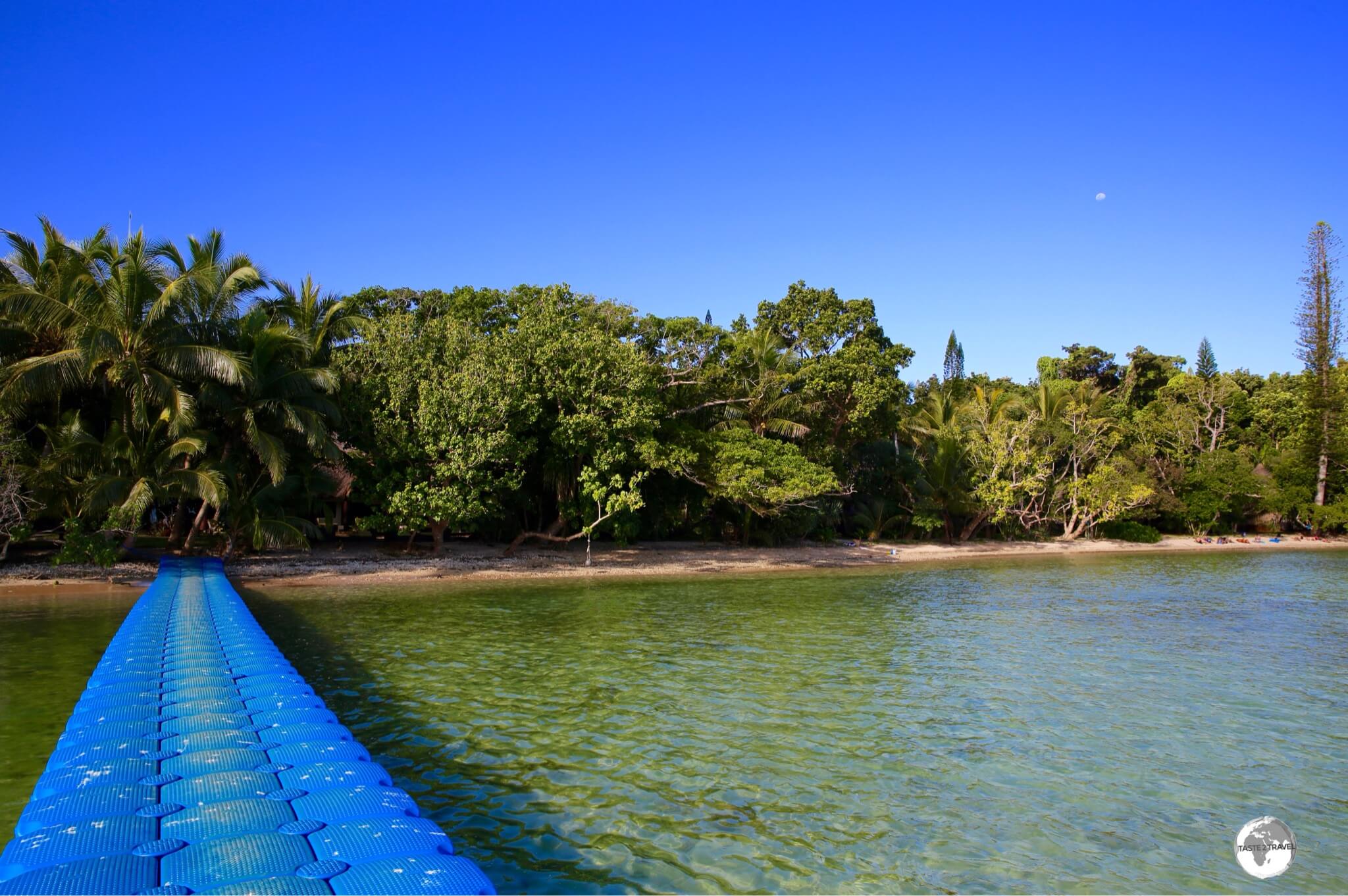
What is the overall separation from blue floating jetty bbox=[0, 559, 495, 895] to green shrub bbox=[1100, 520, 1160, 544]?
36697 millimetres

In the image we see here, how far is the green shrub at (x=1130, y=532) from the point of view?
3509 centimetres

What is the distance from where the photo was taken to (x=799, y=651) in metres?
11.5

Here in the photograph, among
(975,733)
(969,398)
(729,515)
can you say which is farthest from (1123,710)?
(969,398)

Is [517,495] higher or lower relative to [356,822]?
higher

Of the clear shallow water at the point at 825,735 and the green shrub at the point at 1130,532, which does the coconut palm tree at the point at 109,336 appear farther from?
the green shrub at the point at 1130,532

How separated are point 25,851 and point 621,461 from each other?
18936mm

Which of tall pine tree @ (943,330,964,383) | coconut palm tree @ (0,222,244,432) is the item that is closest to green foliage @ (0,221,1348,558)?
coconut palm tree @ (0,222,244,432)

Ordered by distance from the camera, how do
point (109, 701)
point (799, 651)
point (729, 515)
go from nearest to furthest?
point (109, 701)
point (799, 651)
point (729, 515)

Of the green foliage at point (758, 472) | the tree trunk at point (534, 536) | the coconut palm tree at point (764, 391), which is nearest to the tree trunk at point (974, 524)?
the coconut palm tree at point (764, 391)

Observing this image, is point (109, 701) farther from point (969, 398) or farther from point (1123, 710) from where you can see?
point (969, 398)

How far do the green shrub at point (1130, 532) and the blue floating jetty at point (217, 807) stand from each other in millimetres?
36697

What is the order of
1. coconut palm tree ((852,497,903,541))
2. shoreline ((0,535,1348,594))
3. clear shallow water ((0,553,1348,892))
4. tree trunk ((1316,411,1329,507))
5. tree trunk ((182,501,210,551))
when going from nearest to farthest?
clear shallow water ((0,553,1348,892)) → shoreline ((0,535,1348,594)) → tree trunk ((182,501,210,551)) → coconut palm tree ((852,497,903,541)) → tree trunk ((1316,411,1329,507))

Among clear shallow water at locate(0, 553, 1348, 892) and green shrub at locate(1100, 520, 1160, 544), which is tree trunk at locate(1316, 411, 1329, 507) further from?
clear shallow water at locate(0, 553, 1348, 892)

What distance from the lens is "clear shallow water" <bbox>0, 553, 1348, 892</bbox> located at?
5184 mm
